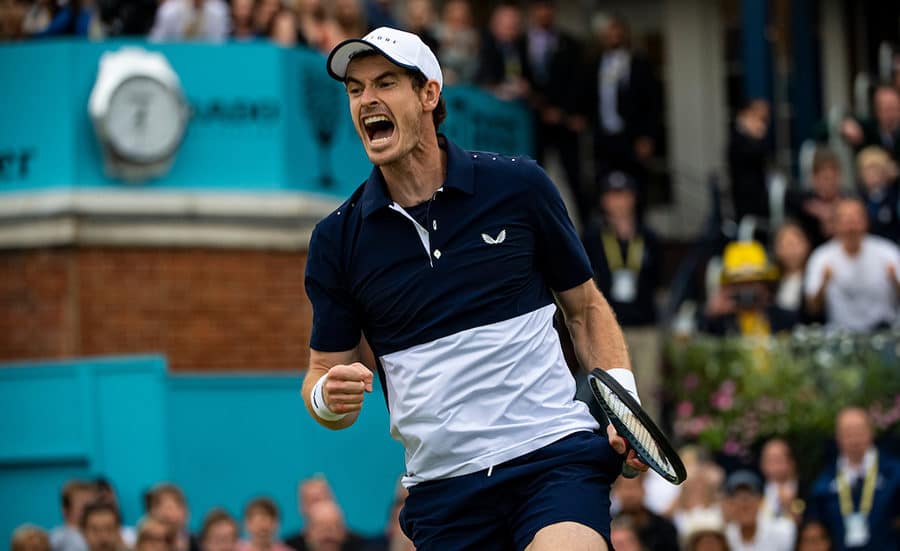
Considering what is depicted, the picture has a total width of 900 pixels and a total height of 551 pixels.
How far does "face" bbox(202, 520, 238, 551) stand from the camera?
39.5 ft

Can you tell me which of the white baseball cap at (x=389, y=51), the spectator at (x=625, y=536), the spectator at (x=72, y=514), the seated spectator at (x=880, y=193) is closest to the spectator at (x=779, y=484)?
the spectator at (x=625, y=536)

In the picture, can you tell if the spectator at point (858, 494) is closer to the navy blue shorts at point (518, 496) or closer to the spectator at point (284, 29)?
the spectator at point (284, 29)

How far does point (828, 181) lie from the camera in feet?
50.1

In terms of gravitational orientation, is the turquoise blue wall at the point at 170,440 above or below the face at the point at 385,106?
below

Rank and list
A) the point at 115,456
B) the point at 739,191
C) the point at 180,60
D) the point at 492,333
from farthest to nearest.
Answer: the point at 739,191 → the point at 180,60 → the point at 115,456 → the point at 492,333

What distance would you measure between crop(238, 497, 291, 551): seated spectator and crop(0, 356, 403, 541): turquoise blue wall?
1.61 m

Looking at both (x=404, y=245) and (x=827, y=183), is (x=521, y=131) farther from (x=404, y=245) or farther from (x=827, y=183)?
(x=404, y=245)

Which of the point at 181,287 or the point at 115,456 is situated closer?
the point at 115,456

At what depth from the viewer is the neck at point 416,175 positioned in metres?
6.57

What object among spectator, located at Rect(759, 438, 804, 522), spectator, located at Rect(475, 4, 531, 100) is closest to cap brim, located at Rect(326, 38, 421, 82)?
spectator, located at Rect(759, 438, 804, 522)

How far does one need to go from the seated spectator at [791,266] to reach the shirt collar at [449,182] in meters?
8.09

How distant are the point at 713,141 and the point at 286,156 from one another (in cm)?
607

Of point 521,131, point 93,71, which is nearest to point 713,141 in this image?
point 521,131

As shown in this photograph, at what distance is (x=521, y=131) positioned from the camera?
56.9ft
